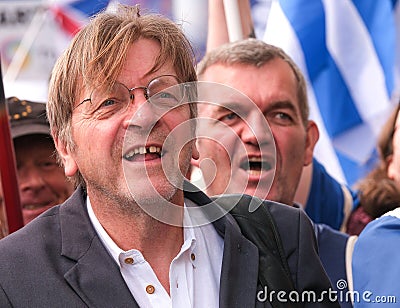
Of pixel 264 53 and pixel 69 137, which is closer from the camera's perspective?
pixel 69 137

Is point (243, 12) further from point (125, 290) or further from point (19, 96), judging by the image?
point (125, 290)

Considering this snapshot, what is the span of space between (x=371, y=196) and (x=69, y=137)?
1.41 metres

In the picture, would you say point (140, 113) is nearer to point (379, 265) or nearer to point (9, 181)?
point (379, 265)

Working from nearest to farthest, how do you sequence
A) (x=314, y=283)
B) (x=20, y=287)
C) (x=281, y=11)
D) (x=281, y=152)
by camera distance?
(x=20, y=287)
(x=314, y=283)
(x=281, y=152)
(x=281, y=11)

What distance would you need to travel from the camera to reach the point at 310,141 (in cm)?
319

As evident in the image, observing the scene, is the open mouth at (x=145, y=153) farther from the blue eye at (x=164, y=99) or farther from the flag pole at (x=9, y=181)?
the flag pole at (x=9, y=181)

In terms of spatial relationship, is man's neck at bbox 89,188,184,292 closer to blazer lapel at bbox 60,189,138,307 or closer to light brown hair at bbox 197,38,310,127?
blazer lapel at bbox 60,189,138,307

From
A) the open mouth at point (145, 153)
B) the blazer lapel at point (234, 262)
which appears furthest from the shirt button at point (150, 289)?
the open mouth at point (145, 153)

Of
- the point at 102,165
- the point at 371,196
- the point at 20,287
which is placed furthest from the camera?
the point at 371,196

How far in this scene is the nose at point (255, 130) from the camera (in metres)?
2.76

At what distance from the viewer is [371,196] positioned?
3.28m

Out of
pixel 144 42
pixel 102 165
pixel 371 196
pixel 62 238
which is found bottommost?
pixel 371 196

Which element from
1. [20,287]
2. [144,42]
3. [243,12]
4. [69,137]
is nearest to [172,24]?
[144,42]

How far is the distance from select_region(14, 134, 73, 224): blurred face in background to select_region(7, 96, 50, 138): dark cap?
0.03m
